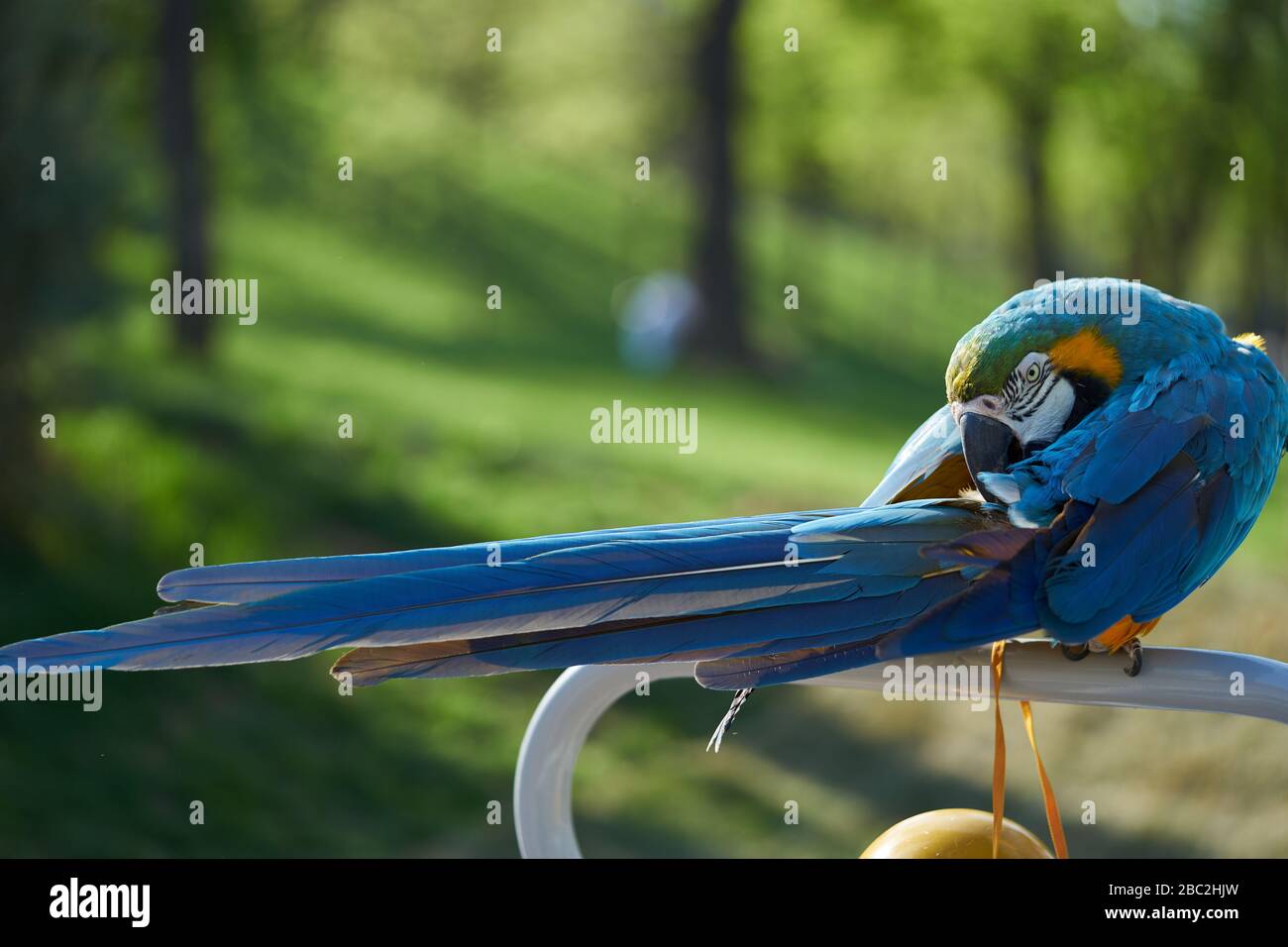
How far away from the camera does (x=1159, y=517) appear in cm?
163

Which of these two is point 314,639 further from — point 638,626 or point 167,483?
point 167,483

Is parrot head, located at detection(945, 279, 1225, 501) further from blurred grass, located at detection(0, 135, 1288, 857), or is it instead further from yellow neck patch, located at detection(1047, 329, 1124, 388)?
blurred grass, located at detection(0, 135, 1288, 857)

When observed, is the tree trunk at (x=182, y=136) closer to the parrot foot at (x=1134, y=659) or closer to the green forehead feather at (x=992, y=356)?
the green forehead feather at (x=992, y=356)

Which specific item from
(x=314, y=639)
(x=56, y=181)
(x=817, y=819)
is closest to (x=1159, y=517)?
(x=314, y=639)

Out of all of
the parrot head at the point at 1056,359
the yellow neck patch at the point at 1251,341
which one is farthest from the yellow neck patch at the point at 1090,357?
the yellow neck patch at the point at 1251,341

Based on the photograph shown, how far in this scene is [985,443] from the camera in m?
1.81

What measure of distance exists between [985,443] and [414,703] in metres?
4.64

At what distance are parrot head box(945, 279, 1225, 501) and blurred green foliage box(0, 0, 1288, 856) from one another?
139 inches

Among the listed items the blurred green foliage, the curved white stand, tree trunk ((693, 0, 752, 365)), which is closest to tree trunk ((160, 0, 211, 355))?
the blurred green foliage

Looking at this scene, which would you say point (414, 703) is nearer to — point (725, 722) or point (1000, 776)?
point (725, 722)

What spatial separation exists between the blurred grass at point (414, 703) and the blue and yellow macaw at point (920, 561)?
356 centimetres

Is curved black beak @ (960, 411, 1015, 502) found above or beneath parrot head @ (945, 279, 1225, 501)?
beneath

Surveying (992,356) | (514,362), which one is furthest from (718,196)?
(992,356)

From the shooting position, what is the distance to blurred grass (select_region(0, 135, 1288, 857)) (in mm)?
4949
